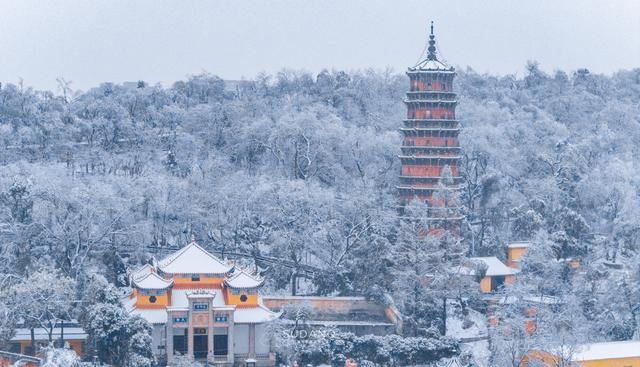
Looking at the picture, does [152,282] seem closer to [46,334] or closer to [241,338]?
[241,338]

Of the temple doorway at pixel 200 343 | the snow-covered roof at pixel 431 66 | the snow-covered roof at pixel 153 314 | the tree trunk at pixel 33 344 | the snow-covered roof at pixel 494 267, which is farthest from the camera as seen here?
the snow-covered roof at pixel 431 66

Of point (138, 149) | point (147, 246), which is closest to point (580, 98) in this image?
point (138, 149)

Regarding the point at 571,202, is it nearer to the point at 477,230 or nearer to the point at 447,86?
the point at 477,230

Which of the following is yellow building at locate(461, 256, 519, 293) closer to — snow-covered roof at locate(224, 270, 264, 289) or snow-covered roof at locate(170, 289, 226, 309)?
snow-covered roof at locate(224, 270, 264, 289)

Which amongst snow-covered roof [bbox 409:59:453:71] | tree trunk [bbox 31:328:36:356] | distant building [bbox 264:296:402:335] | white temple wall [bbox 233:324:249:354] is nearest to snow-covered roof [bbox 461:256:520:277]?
distant building [bbox 264:296:402:335]

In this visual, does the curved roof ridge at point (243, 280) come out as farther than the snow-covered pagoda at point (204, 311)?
Yes

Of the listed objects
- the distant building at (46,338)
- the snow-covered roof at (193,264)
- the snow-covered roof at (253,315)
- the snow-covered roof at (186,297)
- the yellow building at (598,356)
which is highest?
the snow-covered roof at (193,264)

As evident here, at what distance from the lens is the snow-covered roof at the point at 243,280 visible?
147 ft

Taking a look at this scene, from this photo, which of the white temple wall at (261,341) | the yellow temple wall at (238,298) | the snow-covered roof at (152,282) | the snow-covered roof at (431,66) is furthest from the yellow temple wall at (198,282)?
the snow-covered roof at (431,66)

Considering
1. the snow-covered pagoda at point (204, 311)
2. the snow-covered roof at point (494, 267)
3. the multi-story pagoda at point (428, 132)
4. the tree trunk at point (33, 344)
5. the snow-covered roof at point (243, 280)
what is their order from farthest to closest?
1. the multi-story pagoda at point (428, 132)
2. the snow-covered roof at point (494, 267)
3. the snow-covered roof at point (243, 280)
4. the snow-covered pagoda at point (204, 311)
5. the tree trunk at point (33, 344)

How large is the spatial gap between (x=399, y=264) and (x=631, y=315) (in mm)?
10141

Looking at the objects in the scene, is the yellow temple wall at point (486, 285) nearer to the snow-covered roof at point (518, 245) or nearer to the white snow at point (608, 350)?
the snow-covered roof at point (518, 245)

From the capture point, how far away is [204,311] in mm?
43781

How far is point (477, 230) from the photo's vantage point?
2277 inches
